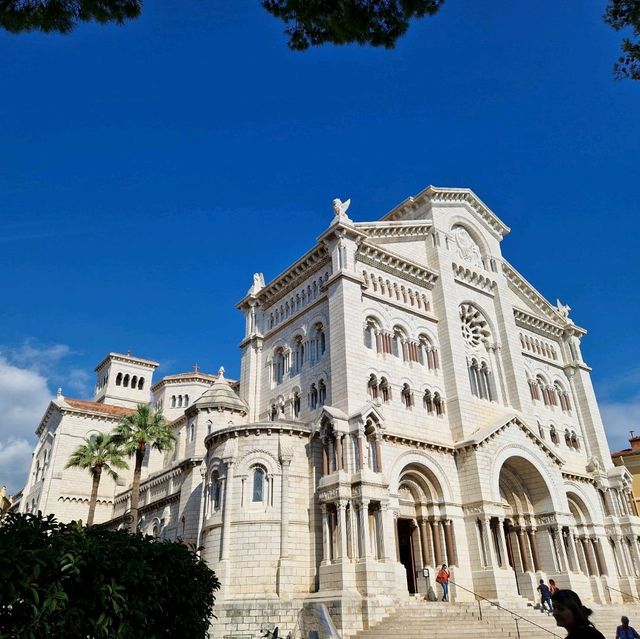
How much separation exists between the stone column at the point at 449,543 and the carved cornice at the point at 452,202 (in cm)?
1964

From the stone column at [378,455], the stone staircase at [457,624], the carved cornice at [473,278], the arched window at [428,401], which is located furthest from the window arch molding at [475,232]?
the stone staircase at [457,624]

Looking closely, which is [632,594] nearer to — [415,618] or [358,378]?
[415,618]

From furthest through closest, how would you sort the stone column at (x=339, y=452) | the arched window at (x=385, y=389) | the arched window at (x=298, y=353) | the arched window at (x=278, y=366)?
the arched window at (x=278, y=366)
the arched window at (x=298, y=353)
the arched window at (x=385, y=389)
the stone column at (x=339, y=452)

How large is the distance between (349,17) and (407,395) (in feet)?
70.6

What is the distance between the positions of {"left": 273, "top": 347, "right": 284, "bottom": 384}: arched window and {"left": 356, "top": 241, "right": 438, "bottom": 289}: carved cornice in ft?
24.5

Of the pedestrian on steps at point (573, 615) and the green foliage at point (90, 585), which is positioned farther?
the green foliage at point (90, 585)

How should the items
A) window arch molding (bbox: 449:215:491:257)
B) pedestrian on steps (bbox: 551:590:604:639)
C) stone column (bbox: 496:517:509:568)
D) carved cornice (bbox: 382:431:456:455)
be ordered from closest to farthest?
pedestrian on steps (bbox: 551:590:604:639) → stone column (bbox: 496:517:509:568) → carved cornice (bbox: 382:431:456:455) → window arch molding (bbox: 449:215:491:257)

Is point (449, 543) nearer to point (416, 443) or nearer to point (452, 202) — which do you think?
point (416, 443)

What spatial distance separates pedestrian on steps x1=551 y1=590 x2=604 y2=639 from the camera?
455 cm

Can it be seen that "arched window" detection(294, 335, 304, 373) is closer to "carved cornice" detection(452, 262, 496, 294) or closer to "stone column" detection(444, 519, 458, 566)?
"carved cornice" detection(452, 262, 496, 294)

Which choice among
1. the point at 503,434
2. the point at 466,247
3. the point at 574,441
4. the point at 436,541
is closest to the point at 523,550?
the point at 503,434

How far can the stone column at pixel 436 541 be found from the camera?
2661 cm

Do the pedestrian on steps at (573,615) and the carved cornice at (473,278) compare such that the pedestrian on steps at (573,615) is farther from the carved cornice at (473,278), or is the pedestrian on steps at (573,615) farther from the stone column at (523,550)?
the carved cornice at (473,278)

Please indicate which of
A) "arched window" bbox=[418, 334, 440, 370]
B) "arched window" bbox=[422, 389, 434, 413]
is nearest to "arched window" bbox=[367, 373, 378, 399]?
"arched window" bbox=[422, 389, 434, 413]
